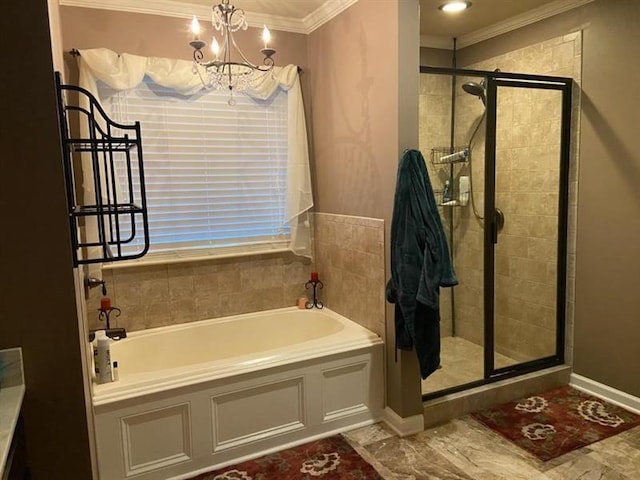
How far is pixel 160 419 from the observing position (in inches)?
87.7

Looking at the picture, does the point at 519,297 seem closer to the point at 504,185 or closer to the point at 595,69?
the point at 504,185

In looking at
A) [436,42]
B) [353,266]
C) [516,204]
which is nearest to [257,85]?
[353,266]

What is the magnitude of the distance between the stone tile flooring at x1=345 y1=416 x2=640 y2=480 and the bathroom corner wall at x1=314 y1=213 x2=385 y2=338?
0.61 metres

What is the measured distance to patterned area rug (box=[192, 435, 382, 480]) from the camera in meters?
2.26

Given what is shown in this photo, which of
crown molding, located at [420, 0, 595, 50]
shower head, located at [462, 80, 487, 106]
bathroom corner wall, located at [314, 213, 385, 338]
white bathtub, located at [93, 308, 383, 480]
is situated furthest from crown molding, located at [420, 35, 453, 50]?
white bathtub, located at [93, 308, 383, 480]

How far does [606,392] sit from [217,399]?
7.97 ft

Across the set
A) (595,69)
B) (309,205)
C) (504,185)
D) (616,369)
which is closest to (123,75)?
(309,205)

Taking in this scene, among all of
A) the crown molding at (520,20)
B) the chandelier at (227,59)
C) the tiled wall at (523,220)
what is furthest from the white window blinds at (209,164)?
the crown molding at (520,20)

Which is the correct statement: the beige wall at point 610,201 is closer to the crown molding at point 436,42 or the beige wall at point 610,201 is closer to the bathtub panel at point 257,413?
the crown molding at point 436,42

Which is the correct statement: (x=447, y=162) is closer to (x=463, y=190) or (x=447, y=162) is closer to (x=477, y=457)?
(x=463, y=190)

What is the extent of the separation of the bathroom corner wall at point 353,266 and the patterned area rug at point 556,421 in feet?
2.93

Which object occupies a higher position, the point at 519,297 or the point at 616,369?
the point at 519,297

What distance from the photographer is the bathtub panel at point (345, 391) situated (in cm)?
262

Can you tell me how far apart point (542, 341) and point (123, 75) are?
3.31 metres
